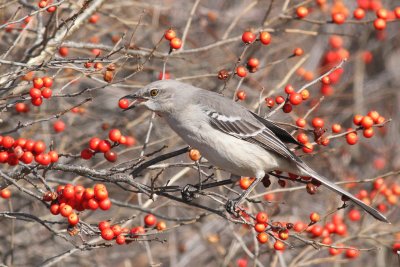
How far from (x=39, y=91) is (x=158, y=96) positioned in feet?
4.31

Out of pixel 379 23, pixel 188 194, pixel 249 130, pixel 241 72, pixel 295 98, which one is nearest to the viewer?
pixel 188 194

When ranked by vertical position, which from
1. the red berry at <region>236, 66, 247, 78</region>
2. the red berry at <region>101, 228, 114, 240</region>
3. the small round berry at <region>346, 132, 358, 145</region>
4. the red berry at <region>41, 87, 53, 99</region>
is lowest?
the red berry at <region>101, 228, 114, 240</region>

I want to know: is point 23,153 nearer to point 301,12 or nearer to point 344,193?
point 344,193

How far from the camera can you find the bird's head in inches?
222

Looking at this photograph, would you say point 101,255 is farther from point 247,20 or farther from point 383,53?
point 383,53

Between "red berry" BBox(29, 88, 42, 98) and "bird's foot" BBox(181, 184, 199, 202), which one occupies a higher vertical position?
"red berry" BBox(29, 88, 42, 98)

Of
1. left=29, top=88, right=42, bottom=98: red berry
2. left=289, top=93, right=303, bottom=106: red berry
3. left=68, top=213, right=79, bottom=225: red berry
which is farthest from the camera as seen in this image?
left=289, top=93, right=303, bottom=106: red berry

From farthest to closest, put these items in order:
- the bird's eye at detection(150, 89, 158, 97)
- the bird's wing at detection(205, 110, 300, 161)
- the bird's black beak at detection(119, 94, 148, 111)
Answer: the bird's wing at detection(205, 110, 300, 161), the bird's eye at detection(150, 89, 158, 97), the bird's black beak at detection(119, 94, 148, 111)

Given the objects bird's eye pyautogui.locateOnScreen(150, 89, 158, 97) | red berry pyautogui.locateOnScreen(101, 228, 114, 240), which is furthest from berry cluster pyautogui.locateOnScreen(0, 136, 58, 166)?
bird's eye pyautogui.locateOnScreen(150, 89, 158, 97)

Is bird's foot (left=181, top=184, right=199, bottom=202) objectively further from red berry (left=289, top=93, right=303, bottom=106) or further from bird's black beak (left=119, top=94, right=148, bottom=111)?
red berry (left=289, top=93, right=303, bottom=106)

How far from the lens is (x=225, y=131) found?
5820 mm

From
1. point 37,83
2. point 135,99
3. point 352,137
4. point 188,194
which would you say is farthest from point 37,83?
point 352,137

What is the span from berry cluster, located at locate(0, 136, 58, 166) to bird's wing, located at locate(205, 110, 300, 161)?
1796 millimetres

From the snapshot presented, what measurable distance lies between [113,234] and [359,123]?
2.32m
